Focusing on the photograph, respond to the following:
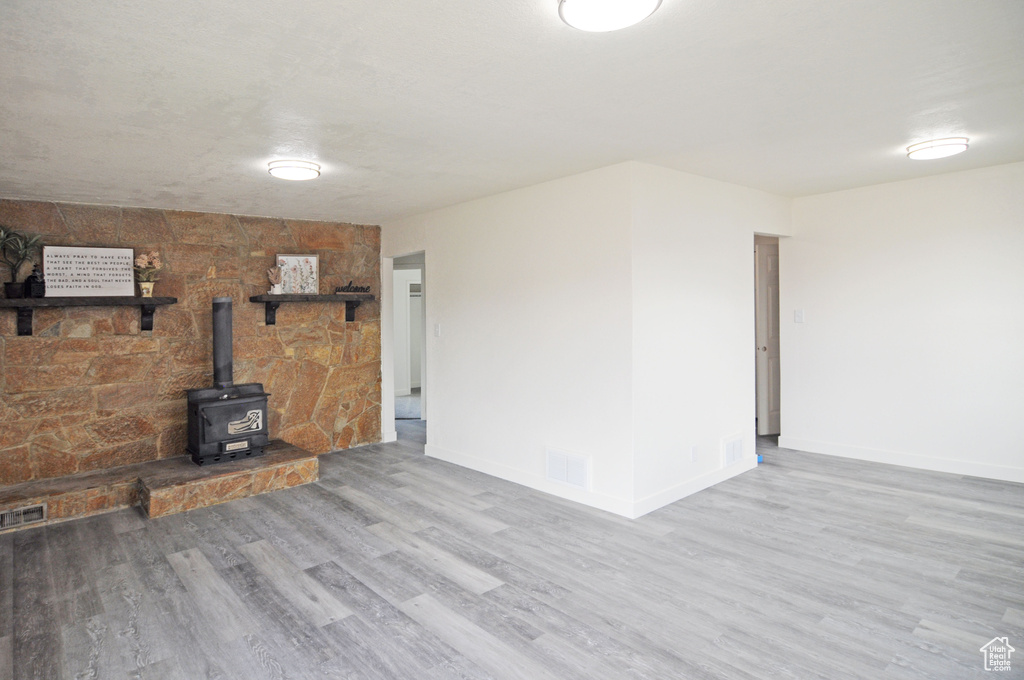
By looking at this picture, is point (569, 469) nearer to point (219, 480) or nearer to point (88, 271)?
point (219, 480)

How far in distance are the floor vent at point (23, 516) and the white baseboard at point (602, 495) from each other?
284 cm

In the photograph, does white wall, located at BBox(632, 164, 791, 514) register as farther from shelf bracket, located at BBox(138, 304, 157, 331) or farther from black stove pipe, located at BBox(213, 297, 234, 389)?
shelf bracket, located at BBox(138, 304, 157, 331)

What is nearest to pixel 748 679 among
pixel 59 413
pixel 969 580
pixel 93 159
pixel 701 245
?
pixel 969 580

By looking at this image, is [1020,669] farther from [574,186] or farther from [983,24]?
[574,186]

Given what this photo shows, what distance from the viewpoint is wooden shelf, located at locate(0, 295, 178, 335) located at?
3.95 meters

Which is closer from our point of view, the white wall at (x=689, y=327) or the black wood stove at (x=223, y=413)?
the white wall at (x=689, y=327)

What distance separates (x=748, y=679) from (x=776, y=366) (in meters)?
4.35

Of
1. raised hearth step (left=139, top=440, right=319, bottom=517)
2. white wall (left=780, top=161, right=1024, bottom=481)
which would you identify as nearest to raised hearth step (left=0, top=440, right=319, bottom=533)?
raised hearth step (left=139, top=440, right=319, bottom=517)

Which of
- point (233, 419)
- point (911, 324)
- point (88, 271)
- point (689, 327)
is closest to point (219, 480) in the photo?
point (233, 419)

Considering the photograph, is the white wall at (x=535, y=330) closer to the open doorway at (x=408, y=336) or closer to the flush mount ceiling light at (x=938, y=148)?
the flush mount ceiling light at (x=938, y=148)

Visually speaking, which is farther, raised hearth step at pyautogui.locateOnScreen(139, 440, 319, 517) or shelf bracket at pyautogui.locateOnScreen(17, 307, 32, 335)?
shelf bracket at pyautogui.locateOnScreen(17, 307, 32, 335)

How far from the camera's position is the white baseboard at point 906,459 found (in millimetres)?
4148

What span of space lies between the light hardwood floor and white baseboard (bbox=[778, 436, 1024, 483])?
0.16 meters

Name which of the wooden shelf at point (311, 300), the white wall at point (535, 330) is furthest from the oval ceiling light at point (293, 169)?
the wooden shelf at point (311, 300)
